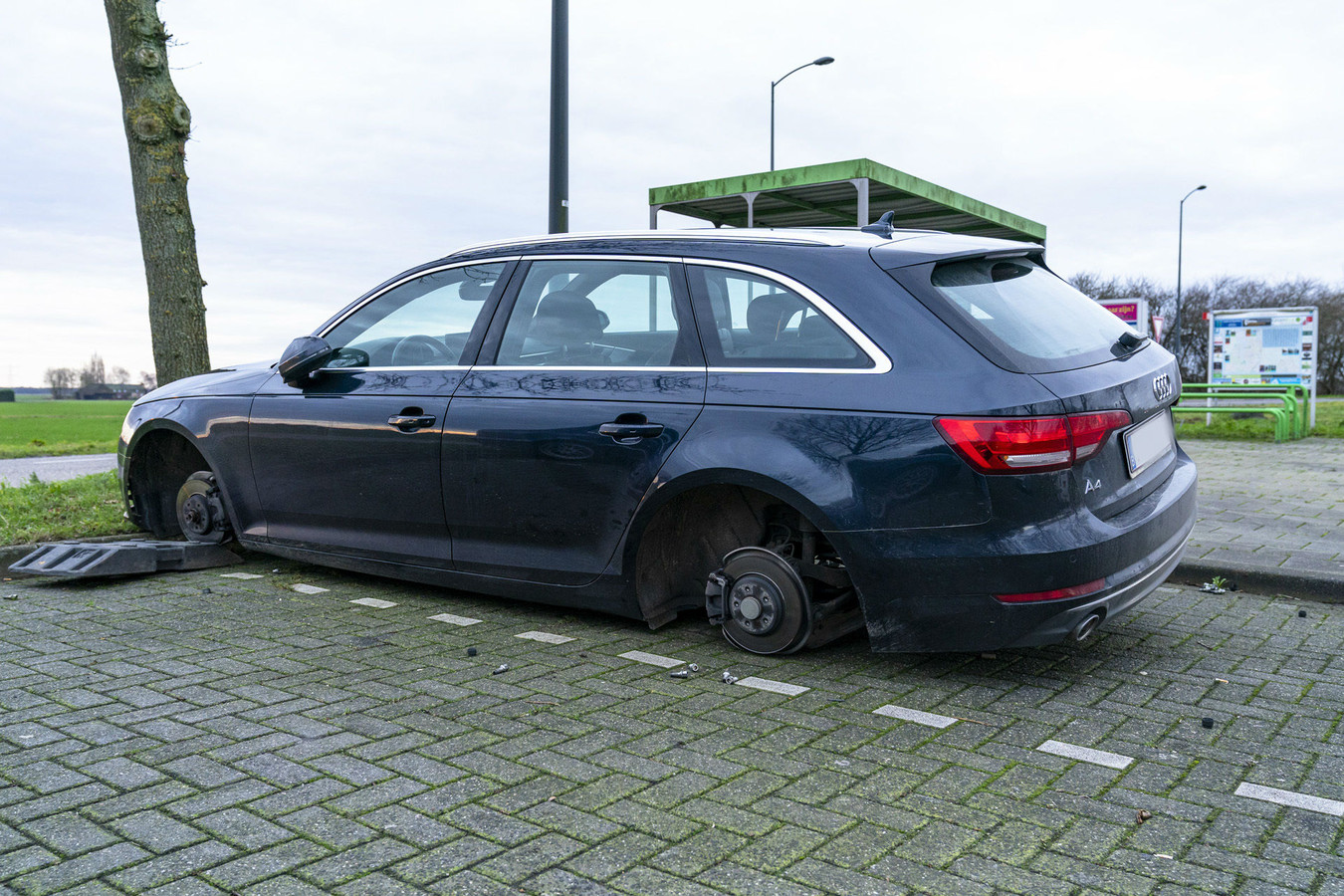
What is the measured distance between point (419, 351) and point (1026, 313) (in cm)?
267

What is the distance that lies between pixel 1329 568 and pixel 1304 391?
1253 centimetres

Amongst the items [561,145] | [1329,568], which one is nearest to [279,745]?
[1329,568]

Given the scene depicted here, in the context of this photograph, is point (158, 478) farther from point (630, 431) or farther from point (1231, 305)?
point (1231, 305)

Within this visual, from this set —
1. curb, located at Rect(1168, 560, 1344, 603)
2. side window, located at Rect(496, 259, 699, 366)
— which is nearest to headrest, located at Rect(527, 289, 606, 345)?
side window, located at Rect(496, 259, 699, 366)

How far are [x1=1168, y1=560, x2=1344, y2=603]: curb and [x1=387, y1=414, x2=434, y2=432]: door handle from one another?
3.57m

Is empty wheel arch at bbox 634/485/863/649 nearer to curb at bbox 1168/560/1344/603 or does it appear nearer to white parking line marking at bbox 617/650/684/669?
white parking line marking at bbox 617/650/684/669

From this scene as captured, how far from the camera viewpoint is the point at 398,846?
2625 mm

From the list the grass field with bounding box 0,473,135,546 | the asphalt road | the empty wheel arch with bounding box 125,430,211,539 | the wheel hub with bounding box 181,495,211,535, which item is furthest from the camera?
the asphalt road

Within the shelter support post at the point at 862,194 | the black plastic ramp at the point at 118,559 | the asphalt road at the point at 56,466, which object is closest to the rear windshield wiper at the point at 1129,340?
the black plastic ramp at the point at 118,559

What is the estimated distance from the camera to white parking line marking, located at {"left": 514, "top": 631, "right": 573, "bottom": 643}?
4.54 meters

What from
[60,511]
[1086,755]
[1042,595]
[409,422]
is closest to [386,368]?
[409,422]

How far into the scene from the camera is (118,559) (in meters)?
5.61

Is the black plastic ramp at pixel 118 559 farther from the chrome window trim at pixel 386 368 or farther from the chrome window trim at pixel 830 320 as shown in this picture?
the chrome window trim at pixel 830 320

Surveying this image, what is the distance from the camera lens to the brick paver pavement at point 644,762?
253 cm
